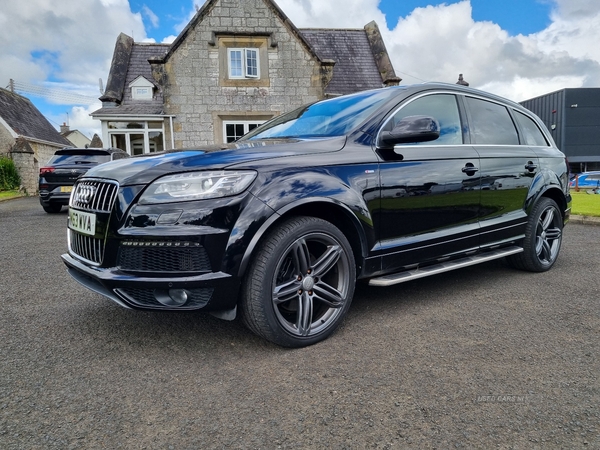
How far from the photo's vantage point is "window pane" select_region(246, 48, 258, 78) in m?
15.9

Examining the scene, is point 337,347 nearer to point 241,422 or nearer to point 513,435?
point 241,422

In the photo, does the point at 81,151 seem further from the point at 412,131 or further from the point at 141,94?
the point at 412,131

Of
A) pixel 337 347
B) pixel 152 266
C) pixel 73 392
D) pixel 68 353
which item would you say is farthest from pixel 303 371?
pixel 68 353

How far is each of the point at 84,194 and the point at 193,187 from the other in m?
0.84


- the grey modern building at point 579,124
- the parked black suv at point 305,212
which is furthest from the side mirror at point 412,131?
the grey modern building at point 579,124

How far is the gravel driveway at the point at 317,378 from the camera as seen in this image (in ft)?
5.55

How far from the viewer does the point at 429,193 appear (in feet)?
9.92

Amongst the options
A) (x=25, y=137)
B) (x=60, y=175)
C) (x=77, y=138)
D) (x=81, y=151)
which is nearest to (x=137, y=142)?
(x=81, y=151)

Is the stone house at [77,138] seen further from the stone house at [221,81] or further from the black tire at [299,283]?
the black tire at [299,283]

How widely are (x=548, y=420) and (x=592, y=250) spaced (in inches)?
174

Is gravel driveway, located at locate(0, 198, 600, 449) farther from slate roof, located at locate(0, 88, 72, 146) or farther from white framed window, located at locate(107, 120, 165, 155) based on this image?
slate roof, located at locate(0, 88, 72, 146)

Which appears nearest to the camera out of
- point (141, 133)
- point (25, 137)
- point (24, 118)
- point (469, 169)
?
point (469, 169)

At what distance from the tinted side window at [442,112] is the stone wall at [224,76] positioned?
41.1ft

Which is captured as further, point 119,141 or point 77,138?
point 77,138
